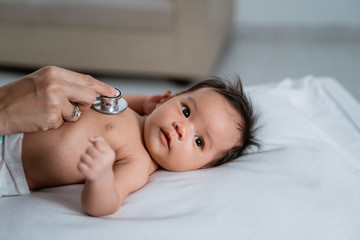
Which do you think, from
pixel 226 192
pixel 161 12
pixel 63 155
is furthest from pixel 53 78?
pixel 161 12

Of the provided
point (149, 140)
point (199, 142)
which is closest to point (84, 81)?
point (149, 140)

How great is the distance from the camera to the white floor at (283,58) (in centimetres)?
270

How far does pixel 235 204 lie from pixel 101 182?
13.5 inches

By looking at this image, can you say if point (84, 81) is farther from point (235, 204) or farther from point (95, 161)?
point (235, 204)

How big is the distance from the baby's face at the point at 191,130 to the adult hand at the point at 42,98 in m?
0.22

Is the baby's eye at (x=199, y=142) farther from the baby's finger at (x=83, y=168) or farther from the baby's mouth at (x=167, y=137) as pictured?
the baby's finger at (x=83, y=168)

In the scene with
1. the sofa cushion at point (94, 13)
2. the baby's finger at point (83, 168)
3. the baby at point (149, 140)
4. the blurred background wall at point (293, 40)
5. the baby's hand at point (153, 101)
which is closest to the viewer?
the baby's finger at point (83, 168)

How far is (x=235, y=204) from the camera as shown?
3.32ft

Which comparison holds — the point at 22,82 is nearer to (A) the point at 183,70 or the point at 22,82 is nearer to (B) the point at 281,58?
(A) the point at 183,70

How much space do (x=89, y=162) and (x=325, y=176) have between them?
671 millimetres

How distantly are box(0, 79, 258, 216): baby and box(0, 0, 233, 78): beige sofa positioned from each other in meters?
1.20

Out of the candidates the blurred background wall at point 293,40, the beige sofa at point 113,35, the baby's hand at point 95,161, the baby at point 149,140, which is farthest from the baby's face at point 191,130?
the blurred background wall at point 293,40

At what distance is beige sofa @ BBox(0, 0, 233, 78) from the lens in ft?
7.78

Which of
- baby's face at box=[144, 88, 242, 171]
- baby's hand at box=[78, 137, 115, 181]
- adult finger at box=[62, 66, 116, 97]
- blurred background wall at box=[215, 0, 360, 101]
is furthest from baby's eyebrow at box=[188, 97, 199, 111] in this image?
blurred background wall at box=[215, 0, 360, 101]
